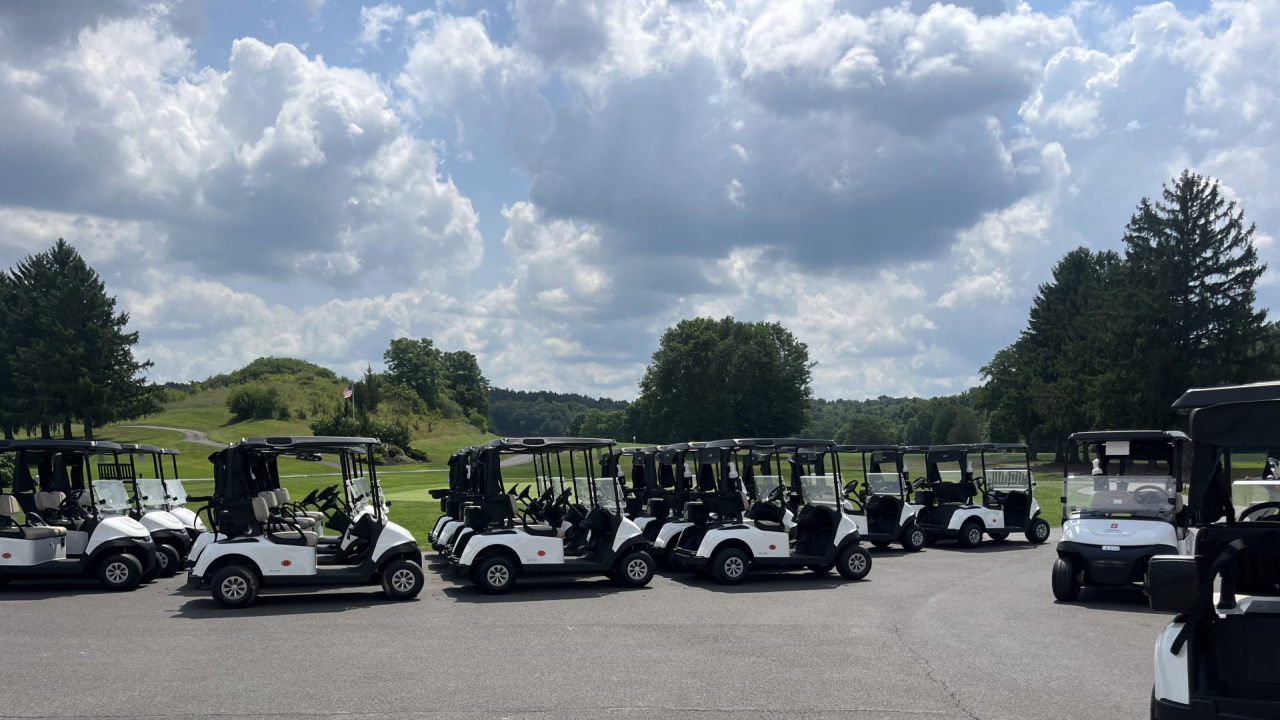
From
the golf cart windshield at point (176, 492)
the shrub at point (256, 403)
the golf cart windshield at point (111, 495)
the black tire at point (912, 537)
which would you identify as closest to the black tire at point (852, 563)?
the black tire at point (912, 537)

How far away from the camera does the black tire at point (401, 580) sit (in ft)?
38.5

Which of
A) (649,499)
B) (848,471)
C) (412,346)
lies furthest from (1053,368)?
(412,346)

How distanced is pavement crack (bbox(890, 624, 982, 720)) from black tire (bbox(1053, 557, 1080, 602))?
318 cm

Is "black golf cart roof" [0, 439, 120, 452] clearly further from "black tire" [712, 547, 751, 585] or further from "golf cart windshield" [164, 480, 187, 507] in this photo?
"black tire" [712, 547, 751, 585]

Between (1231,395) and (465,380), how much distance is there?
383ft

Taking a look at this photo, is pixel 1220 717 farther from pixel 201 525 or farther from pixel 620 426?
pixel 620 426

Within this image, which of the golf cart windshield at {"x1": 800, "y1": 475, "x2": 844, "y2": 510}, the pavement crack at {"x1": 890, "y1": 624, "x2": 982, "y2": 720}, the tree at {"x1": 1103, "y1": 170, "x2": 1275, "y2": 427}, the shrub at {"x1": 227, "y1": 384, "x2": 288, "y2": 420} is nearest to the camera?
the pavement crack at {"x1": 890, "y1": 624, "x2": 982, "y2": 720}

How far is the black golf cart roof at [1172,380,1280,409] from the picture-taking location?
4.19m

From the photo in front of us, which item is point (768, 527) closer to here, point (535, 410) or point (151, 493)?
point (151, 493)

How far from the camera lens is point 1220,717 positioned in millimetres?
4035

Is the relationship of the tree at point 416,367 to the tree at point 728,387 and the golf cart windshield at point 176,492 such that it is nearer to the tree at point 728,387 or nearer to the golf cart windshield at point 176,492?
the tree at point 728,387

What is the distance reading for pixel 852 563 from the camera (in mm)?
13648

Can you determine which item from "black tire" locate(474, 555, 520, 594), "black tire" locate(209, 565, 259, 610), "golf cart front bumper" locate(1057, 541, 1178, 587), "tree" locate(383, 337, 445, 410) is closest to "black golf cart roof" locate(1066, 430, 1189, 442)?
"golf cart front bumper" locate(1057, 541, 1178, 587)

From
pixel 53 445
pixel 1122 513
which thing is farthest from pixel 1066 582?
pixel 53 445
